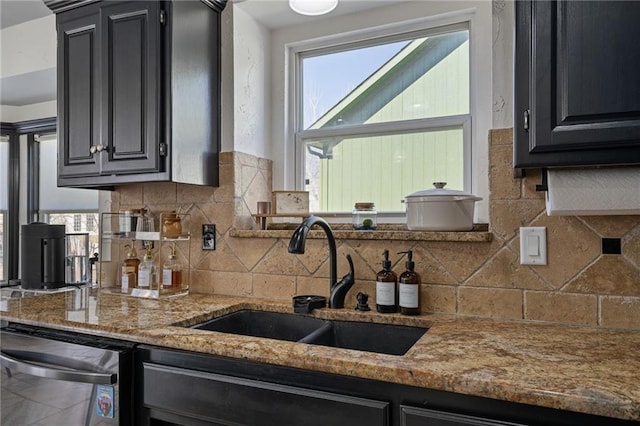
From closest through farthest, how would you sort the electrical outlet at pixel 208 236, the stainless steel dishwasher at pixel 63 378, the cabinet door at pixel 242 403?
the cabinet door at pixel 242 403, the stainless steel dishwasher at pixel 63 378, the electrical outlet at pixel 208 236

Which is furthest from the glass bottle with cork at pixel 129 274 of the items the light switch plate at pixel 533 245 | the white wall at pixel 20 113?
the white wall at pixel 20 113

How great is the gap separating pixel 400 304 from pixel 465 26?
1.24 meters

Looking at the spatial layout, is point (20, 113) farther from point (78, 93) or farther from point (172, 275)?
point (172, 275)

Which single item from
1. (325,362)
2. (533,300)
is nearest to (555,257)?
(533,300)

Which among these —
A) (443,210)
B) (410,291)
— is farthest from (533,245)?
(410,291)

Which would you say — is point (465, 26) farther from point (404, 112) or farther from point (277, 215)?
point (277, 215)

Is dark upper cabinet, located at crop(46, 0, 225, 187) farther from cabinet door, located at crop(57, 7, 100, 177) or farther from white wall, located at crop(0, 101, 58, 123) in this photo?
white wall, located at crop(0, 101, 58, 123)

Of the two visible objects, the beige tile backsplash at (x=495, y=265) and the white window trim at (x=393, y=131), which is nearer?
the beige tile backsplash at (x=495, y=265)

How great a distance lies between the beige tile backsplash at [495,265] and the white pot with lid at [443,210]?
0.25ft

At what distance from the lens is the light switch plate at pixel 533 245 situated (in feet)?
4.77

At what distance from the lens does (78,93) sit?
1988 mm

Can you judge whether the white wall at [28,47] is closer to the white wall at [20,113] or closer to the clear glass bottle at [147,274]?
the white wall at [20,113]

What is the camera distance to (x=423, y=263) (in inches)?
64.2

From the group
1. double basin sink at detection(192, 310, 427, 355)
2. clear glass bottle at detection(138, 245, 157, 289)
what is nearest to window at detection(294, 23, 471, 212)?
double basin sink at detection(192, 310, 427, 355)
